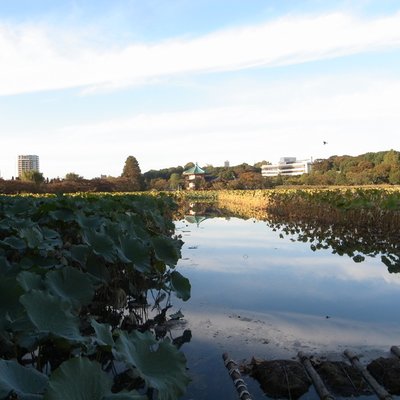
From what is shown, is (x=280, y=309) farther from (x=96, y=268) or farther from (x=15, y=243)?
(x=15, y=243)

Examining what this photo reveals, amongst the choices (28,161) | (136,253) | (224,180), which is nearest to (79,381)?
(136,253)

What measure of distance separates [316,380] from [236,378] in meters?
0.57

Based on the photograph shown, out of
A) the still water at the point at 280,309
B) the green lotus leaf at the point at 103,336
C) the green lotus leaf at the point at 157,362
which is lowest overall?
the still water at the point at 280,309

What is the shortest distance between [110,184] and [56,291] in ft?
145

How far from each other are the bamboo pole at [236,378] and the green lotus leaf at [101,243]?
1.24m

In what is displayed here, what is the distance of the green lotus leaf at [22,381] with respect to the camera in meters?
1.53

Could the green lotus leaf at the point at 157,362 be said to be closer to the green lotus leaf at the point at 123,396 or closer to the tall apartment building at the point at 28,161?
the green lotus leaf at the point at 123,396

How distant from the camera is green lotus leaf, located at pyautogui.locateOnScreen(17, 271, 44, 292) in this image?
2.28m

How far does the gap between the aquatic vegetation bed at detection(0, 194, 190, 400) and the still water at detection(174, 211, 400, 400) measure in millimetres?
555

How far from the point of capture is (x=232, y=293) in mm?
6730

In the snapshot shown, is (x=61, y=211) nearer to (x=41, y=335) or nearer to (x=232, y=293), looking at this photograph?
(x=232, y=293)

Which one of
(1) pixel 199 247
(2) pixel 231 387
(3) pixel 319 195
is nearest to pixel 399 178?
(3) pixel 319 195

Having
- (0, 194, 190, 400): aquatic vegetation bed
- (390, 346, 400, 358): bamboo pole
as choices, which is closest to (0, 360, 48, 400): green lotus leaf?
(0, 194, 190, 400): aquatic vegetation bed

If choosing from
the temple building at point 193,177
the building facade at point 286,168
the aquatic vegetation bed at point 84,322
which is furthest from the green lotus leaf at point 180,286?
the building facade at point 286,168
